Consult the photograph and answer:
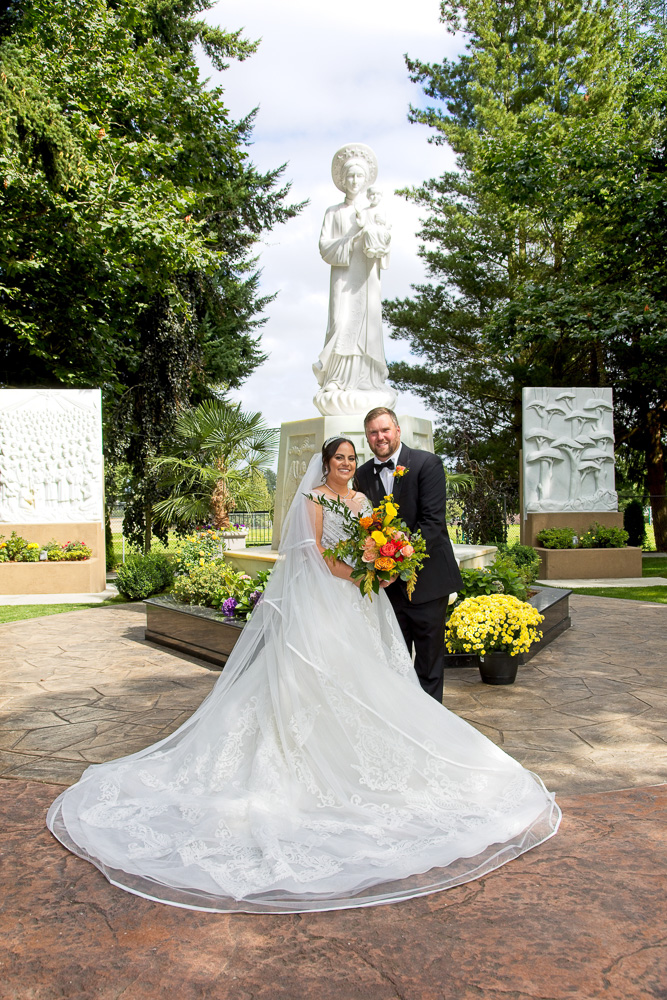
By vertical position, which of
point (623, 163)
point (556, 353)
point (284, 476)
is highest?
point (623, 163)

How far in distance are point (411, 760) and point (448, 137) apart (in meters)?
23.8

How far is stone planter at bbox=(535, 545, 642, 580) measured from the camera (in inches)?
581

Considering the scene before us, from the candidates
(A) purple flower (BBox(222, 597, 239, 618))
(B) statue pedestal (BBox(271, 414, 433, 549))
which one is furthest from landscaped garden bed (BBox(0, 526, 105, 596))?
(A) purple flower (BBox(222, 597, 239, 618))

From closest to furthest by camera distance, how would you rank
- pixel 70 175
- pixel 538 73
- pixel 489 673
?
pixel 489 673 → pixel 70 175 → pixel 538 73

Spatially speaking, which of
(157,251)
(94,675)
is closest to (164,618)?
(94,675)

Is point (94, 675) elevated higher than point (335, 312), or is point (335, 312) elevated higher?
point (335, 312)

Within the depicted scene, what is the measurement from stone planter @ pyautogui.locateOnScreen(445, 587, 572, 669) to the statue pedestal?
2176 millimetres

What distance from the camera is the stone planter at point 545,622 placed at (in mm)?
6998

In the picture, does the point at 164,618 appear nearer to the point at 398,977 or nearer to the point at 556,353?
the point at 398,977

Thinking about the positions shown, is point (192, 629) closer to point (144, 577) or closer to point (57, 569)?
point (144, 577)

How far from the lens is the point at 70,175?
15.2 meters

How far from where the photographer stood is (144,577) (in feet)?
41.5

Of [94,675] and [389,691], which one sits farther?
[94,675]

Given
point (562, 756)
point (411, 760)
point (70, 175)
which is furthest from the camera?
point (70, 175)
